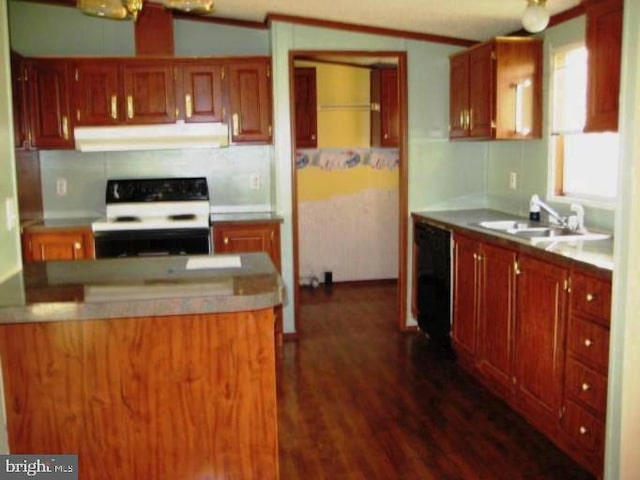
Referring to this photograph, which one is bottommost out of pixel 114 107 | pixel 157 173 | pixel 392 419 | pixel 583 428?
pixel 392 419

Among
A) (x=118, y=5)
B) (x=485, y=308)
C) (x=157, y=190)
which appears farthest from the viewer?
(x=157, y=190)

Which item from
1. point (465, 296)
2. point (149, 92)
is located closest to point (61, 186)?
point (149, 92)

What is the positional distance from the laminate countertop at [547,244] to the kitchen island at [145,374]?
4.39 ft

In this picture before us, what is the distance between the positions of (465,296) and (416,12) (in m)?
1.80

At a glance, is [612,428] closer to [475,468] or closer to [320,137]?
[475,468]

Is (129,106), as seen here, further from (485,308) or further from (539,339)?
(539,339)

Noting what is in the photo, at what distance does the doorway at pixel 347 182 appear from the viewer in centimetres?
653

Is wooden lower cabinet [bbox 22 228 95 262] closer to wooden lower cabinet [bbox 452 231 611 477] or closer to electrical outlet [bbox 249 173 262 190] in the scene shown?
electrical outlet [bbox 249 173 262 190]

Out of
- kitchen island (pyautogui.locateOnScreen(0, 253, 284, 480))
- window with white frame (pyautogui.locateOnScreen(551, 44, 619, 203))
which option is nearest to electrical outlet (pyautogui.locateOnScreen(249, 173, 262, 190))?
window with white frame (pyautogui.locateOnScreen(551, 44, 619, 203))

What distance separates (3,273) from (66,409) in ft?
1.90

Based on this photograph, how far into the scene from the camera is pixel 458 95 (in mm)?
Answer: 4730

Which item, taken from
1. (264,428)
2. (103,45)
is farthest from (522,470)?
(103,45)

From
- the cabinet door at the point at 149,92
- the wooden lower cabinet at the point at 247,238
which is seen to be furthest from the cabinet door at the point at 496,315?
the cabinet door at the point at 149,92

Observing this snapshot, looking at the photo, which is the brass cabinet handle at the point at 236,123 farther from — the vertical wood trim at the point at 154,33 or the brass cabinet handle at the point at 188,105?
the vertical wood trim at the point at 154,33
